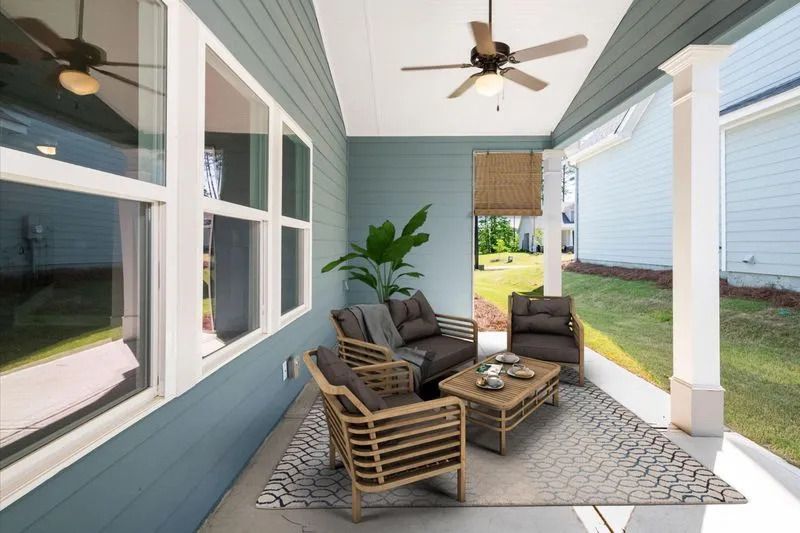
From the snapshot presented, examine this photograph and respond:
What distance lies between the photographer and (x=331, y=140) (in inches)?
197

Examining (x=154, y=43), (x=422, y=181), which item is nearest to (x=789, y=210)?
(x=422, y=181)

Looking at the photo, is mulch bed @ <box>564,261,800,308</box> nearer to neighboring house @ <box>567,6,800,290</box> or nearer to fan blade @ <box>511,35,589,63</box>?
neighboring house @ <box>567,6,800,290</box>

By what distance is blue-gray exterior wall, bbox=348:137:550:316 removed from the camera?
611 cm

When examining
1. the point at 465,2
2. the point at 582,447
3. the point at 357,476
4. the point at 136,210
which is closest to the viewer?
the point at 136,210

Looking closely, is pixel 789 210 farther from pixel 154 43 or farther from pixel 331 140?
pixel 154 43

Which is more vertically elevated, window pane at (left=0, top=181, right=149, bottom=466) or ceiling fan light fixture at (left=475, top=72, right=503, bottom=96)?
ceiling fan light fixture at (left=475, top=72, right=503, bottom=96)

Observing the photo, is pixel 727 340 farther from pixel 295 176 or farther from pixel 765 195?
pixel 295 176

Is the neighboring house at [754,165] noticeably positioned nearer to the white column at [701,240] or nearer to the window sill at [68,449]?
the white column at [701,240]

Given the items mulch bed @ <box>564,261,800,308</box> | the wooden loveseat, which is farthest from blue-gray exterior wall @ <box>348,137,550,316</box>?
mulch bed @ <box>564,261,800,308</box>

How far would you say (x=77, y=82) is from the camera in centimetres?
117

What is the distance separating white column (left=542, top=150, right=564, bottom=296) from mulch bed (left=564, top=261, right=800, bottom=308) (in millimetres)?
2883

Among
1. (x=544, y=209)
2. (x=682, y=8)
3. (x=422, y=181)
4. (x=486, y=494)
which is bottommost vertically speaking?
(x=486, y=494)

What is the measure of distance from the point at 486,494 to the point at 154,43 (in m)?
2.76

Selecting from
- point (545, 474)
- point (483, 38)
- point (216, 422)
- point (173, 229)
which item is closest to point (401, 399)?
point (545, 474)
